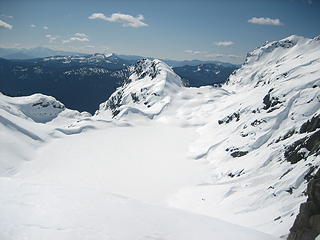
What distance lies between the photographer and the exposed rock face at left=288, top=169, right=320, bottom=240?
2172cm

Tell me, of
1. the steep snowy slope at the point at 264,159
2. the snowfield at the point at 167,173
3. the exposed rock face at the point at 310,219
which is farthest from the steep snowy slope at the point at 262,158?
the exposed rock face at the point at 310,219

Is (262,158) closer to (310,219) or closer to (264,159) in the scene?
(264,159)

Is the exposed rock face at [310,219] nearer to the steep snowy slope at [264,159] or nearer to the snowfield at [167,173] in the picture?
the snowfield at [167,173]

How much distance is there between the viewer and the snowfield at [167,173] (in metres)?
23.7

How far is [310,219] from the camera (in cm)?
2259

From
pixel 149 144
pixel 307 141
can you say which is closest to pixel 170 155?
pixel 149 144

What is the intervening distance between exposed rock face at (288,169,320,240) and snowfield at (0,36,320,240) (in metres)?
3.34

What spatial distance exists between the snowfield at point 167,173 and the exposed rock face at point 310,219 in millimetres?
3336

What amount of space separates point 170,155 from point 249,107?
110ft

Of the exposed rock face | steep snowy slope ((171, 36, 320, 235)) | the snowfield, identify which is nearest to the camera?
the exposed rock face

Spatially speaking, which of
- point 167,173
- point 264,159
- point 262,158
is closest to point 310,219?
point 264,159

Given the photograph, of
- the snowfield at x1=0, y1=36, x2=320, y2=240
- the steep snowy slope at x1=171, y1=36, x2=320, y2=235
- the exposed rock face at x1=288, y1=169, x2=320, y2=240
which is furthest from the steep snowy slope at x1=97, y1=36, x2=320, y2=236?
the exposed rock face at x1=288, y1=169, x2=320, y2=240

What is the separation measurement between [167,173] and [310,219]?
61.9 metres

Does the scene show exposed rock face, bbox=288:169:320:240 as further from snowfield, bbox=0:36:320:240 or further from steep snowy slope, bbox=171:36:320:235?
steep snowy slope, bbox=171:36:320:235
